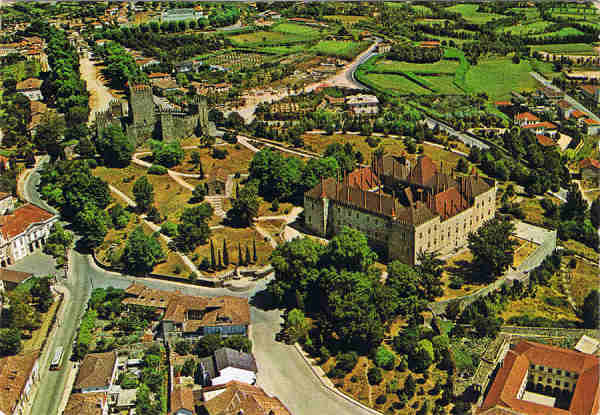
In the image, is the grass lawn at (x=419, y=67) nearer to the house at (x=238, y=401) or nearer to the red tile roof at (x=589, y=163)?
the red tile roof at (x=589, y=163)

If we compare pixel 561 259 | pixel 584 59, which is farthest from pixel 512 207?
pixel 584 59

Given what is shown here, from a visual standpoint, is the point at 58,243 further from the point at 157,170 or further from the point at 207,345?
the point at 207,345

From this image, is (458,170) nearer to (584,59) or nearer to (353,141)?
(353,141)

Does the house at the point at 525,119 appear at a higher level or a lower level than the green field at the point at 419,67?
lower

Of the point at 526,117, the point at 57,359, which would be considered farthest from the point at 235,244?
the point at 526,117

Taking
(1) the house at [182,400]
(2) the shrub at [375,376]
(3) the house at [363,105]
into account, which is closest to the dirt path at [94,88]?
(3) the house at [363,105]

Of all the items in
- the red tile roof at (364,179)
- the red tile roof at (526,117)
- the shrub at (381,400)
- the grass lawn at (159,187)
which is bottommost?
the shrub at (381,400)
